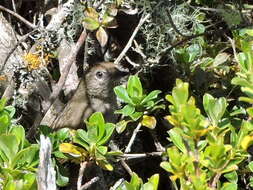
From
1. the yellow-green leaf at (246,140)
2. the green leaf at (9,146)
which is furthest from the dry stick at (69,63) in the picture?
the yellow-green leaf at (246,140)

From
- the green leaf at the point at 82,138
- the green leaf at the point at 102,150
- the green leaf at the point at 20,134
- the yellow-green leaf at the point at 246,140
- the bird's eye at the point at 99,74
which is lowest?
the bird's eye at the point at 99,74

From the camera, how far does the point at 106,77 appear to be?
3.71 meters

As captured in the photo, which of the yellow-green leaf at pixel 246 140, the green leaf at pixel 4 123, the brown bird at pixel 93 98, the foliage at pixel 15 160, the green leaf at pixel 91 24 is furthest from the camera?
the brown bird at pixel 93 98

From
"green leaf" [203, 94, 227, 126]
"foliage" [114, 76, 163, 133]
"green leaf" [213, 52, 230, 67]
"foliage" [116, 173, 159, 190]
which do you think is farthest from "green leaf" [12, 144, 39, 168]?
"green leaf" [213, 52, 230, 67]

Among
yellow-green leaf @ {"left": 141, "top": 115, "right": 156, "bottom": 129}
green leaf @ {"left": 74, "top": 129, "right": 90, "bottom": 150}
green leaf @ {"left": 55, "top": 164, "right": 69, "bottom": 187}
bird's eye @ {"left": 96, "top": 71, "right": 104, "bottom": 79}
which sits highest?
green leaf @ {"left": 74, "top": 129, "right": 90, "bottom": 150}

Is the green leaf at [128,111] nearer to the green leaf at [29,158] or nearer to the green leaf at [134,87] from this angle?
the green leaf at [134,87]

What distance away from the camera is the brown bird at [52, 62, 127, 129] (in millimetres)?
3408

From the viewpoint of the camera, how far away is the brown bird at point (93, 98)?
3.41 m

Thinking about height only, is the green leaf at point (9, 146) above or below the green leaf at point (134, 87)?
above

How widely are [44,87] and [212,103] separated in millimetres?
1392

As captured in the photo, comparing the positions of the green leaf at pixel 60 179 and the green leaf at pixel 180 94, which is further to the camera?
the green leaf at pixel 60 179

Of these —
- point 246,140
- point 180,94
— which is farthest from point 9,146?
point 246,140

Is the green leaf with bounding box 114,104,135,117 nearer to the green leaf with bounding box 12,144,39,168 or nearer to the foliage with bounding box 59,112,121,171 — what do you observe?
the foliage with bounding box 59,112,121,171

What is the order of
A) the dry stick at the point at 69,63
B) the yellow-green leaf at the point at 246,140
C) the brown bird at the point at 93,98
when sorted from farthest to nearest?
the brown bird at the point at 93,98
the dry stick at the point at 69,63
the yellow-green leaf at the point at 246,140
